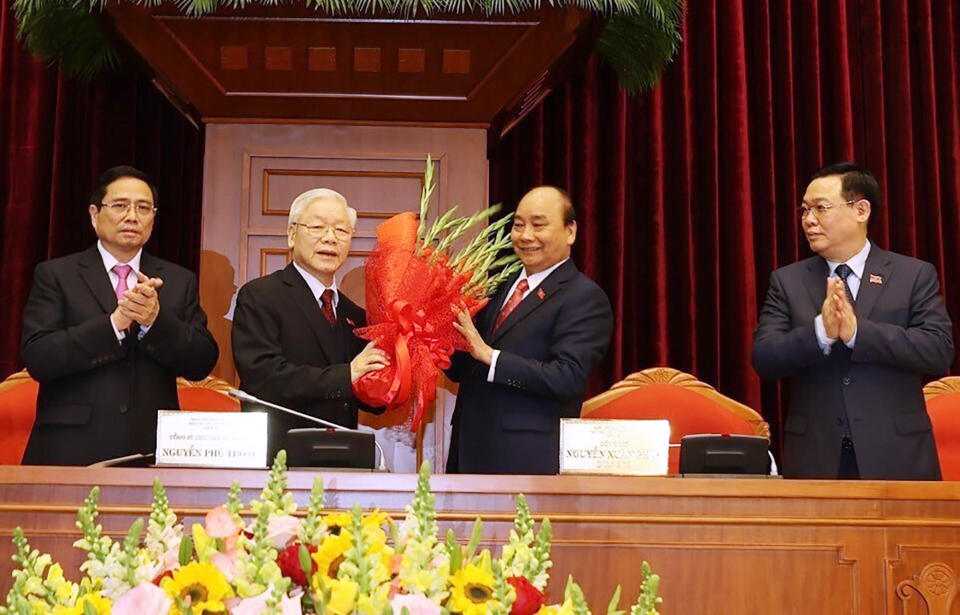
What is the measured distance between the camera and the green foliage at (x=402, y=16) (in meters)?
2.66

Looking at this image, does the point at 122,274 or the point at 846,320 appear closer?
the point at 846,320

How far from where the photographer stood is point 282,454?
875 millimetres

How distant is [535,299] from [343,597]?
191 centimetres

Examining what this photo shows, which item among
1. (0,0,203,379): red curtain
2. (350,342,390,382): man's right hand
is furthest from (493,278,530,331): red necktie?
(0,0,203,379): red curtain

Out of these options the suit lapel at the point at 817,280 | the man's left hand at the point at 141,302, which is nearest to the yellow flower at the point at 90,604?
the man's left hand at the point at 141,302

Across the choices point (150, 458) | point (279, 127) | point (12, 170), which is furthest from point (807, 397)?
point (12, 170)

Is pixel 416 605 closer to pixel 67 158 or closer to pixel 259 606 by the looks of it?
pixel 259 606

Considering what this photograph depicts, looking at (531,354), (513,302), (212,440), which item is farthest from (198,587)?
(513,302)

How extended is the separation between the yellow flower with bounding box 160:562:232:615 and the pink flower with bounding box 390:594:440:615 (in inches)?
4.6

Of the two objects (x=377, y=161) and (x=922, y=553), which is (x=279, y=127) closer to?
(x=377, y=161)

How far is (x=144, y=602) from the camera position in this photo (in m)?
0.77

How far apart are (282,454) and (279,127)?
250 centimetres

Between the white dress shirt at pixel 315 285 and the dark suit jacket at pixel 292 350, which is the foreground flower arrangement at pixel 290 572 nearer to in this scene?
the dark suit jacket at pixel 292 350

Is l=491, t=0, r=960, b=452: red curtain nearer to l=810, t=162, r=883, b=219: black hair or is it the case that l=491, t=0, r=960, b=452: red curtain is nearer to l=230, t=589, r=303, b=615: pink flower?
l=810, t=162, r=883, b=219: black hair
